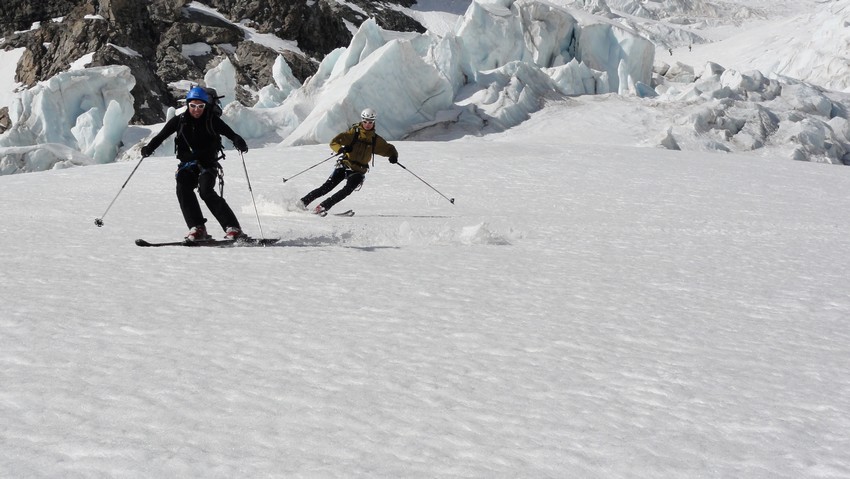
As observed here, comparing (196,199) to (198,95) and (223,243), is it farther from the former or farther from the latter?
(198,95)

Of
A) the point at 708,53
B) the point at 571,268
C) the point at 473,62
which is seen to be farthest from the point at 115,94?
the point at 708,53

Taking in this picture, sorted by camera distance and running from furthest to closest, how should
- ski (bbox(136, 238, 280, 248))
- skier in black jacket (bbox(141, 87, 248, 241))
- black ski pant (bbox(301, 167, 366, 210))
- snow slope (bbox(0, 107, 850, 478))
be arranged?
black ski pant (bbox(301, 167, 366, 210)), skier in black jacket (bbox(141, 87, 248, 241)), ski (bbox(136, 238, 280, 248)), snow slope (bbox(0, 107, 850, 478))

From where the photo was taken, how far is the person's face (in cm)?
617

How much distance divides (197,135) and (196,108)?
0.25 m

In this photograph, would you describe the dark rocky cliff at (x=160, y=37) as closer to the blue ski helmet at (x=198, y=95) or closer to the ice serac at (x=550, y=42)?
the ice serac at (x=550, y=42)

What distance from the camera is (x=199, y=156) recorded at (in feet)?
21.0

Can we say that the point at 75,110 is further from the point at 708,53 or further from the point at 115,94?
the point at 708,53

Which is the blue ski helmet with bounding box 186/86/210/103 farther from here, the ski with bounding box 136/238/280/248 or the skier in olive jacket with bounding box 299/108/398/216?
the skier in olive jacket with bounding box 299/108/398/216

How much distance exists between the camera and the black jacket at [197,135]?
6.33 meters

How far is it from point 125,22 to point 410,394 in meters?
70.4

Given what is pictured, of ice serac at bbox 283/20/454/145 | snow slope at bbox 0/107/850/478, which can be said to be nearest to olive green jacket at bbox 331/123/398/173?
snow slope at bbox 0/107/850/478

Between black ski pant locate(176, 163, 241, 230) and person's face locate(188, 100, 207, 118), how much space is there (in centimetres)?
45

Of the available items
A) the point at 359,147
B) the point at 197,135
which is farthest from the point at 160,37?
the point at 197,135

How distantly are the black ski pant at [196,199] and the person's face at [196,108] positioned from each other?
1.49ft
